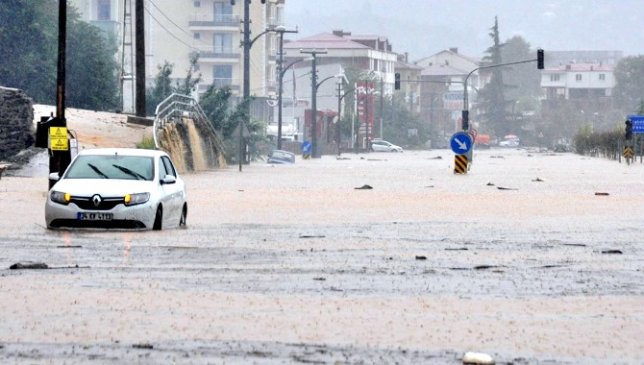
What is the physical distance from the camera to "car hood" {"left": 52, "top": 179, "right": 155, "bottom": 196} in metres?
24.1

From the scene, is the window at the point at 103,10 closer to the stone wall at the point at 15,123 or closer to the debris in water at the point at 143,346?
the stone wall at the point at 15,123

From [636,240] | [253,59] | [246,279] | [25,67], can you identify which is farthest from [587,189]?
[253,59]

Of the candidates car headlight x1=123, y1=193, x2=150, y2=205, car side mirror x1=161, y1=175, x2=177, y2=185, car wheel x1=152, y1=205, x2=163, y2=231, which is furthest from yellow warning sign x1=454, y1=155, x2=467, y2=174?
car headlight x1=123, y1=193, x2=150, y2=205

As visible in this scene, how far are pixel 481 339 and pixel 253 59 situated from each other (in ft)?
458

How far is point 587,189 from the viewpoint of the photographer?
4809cm

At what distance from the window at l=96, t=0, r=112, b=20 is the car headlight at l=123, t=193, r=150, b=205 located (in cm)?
12331

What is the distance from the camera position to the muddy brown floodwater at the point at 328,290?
37.7 feet

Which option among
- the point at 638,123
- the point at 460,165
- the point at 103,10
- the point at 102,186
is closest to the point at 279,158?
the point at 460,165

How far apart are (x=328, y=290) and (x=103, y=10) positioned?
133566 mm

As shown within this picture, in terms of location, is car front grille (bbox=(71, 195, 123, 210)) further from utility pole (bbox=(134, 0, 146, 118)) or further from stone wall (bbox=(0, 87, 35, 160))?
utility pole (bbox=(134, 0, 146, 118))

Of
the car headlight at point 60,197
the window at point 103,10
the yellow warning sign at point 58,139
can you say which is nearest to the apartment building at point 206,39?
the window at point 103,10

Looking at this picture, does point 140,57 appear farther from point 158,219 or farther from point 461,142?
point 158,219

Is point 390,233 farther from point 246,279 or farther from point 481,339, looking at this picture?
point 481,339

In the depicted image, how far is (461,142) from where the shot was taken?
60750 mm
